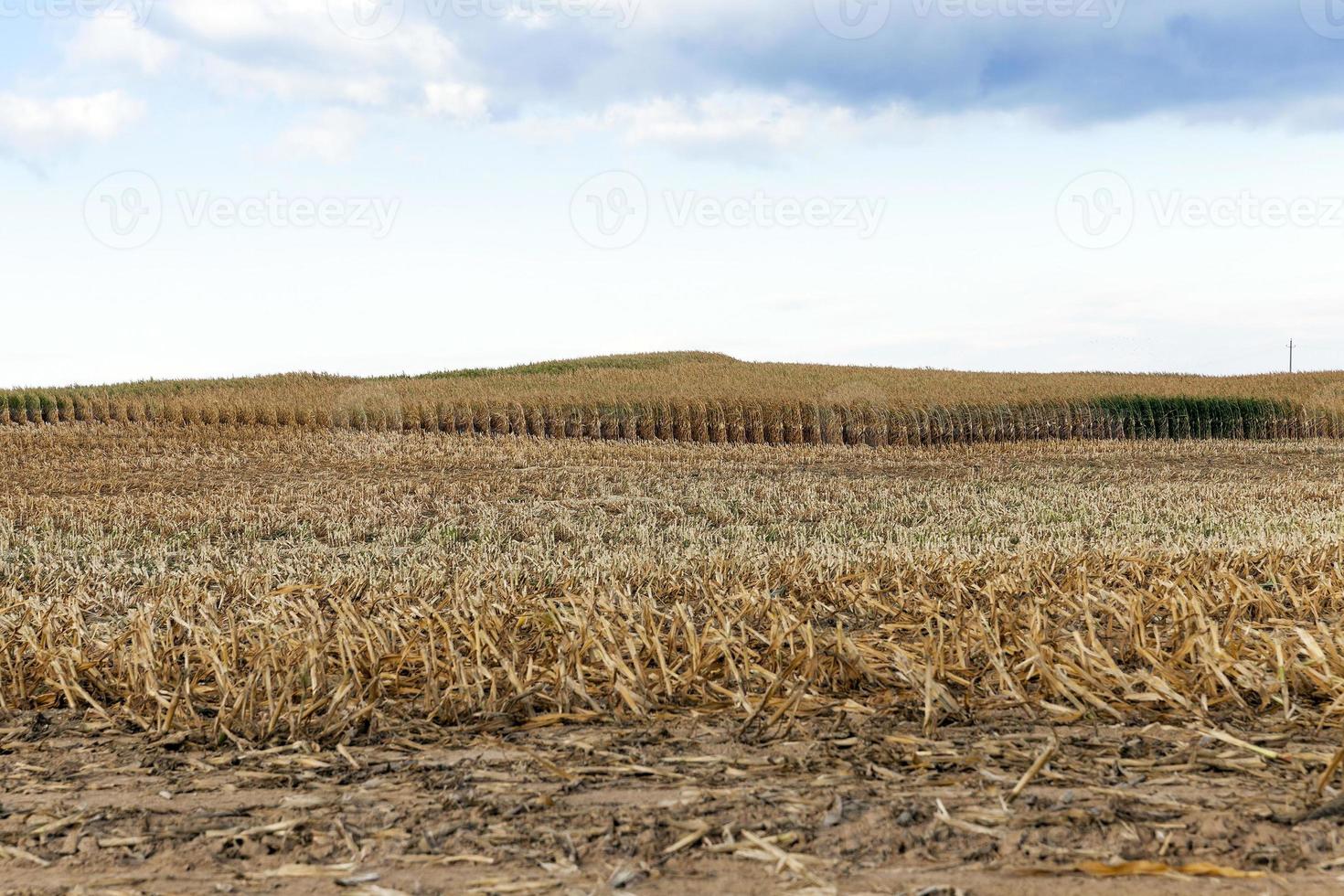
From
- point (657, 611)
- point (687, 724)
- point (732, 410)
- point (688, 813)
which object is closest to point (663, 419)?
point (732, 410)

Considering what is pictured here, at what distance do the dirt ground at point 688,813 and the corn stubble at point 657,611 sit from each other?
250mm

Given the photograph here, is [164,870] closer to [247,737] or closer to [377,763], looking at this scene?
[377,763]

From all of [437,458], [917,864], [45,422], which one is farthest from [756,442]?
[917,864]

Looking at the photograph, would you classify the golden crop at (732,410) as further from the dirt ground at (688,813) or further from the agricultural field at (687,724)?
the dirt ground at (688,813)

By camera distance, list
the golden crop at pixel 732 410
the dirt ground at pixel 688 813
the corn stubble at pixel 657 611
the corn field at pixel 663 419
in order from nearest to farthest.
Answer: the dirt ground at pixel 688 813 → the corn stubble at pixel 657 611 → the corn field at pixel 663 419 → the golden crop at pixel 732 410

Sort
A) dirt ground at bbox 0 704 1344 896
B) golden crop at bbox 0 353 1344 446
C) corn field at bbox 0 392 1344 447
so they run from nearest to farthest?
dirt ground at bbox 0 704 1344 896 < corn field at bbox 0 392 1344 447 < golden crop at bbox 0 353 1344 446

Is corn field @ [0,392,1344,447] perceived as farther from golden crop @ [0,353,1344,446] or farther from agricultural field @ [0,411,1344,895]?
agricultural field @ [0,411,1344,895]

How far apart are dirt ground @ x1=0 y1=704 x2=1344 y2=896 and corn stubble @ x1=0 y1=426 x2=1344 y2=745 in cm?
25

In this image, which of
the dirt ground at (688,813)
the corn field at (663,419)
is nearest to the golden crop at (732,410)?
the corn field at (663,419)

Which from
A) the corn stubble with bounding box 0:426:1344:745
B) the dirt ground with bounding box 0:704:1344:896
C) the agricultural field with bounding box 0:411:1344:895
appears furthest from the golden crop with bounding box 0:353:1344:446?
the dirt ground with bounding box 0:704:1344:896

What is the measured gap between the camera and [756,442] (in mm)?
26109

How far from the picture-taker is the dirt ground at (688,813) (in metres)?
2.39

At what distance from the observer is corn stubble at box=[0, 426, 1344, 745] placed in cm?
368

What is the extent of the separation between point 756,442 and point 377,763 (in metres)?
23.0
